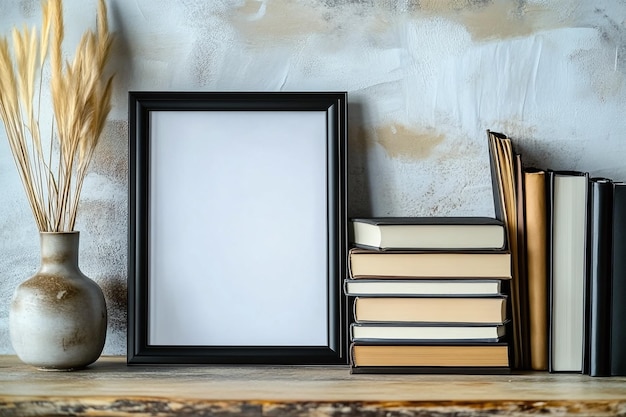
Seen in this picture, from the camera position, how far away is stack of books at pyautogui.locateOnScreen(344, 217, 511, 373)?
1175 mm

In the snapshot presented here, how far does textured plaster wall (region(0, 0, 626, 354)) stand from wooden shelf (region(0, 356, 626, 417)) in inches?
9.7

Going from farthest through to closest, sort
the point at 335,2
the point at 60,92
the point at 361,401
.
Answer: the point at 335,2
the point at 60,92
the point at 361,401

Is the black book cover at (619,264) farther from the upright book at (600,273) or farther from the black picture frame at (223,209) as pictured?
the black picture frame at (223,209)

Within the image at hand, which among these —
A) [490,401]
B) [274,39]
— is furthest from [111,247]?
[490,401]

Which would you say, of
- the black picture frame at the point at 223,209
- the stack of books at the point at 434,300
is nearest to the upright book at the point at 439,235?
the stack of books at the point at 434,300

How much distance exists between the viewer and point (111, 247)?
1348 millimetres

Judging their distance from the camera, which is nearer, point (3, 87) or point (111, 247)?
point (3, 87)

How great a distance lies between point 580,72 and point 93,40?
798 millimetres

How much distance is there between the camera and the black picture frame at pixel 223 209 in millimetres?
1268

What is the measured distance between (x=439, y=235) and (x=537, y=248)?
0.16 m

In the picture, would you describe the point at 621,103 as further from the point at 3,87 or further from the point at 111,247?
the point at 3,87

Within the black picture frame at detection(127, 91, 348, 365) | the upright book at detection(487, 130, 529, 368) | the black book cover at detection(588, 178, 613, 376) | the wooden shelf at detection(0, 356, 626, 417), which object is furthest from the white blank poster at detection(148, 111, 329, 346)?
the black book cover at detection(588, 178, 613, 376)

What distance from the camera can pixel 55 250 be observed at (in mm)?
1220

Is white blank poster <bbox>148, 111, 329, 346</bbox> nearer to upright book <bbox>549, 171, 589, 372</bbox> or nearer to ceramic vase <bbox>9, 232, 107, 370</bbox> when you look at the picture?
ceramic vase <bbox>9, 232, 107, 370</bbox>
